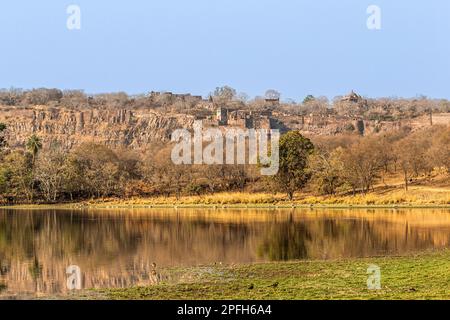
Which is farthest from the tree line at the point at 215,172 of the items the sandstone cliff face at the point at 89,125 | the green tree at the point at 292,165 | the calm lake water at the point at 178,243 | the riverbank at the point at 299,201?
the sandstone cliff face at the point at 89,125

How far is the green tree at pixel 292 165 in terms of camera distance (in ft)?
228

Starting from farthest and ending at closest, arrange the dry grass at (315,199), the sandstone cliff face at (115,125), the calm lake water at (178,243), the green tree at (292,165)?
the sandstone cliff face at (115,125)
the green tree at (292,165)
the dry grass at (315,199)
the calm lake water at (178,243)

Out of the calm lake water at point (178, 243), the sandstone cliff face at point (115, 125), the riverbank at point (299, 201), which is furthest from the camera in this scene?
the sandstone cliff face at point (115, 125)

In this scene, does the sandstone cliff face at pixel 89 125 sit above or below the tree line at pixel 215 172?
above

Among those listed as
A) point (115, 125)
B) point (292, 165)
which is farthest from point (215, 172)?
point (115, 125)

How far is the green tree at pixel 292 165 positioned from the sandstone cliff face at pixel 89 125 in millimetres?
76958

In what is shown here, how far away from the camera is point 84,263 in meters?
25.2

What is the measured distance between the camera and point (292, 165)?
6956 cm

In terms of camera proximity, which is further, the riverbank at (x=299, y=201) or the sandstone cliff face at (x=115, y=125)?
the sandstone cliff face at (x=115, y=125)

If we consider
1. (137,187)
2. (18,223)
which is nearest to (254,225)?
(18,223)

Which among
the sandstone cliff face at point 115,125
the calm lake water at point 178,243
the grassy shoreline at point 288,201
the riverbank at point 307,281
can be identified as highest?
the sandstone cliff face at point 115,125

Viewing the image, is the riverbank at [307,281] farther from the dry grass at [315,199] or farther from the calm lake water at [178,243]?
the dry grass at [315,199]

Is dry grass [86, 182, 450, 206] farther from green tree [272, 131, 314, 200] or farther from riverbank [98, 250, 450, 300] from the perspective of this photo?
riverbank [98, 250, 450, 300]
